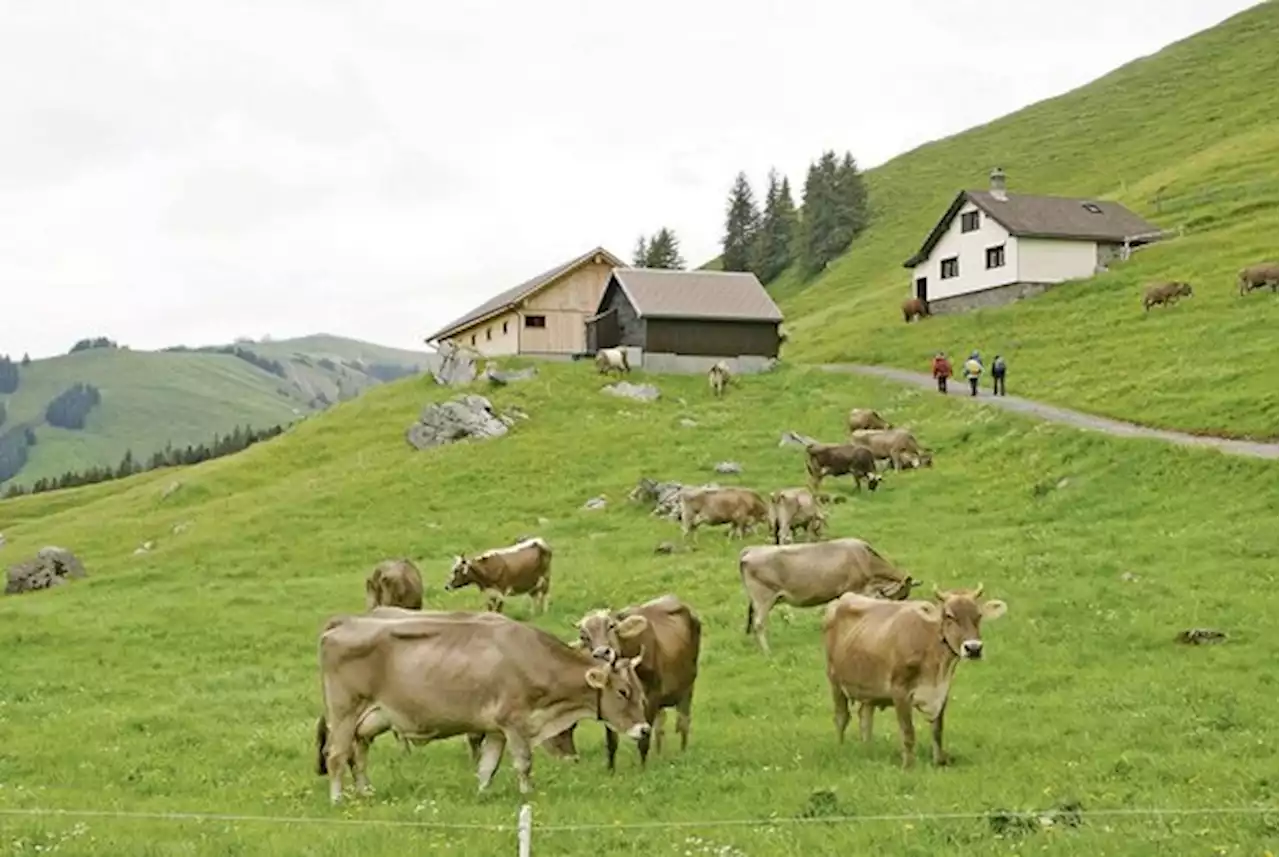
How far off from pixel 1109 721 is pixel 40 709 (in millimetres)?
17785

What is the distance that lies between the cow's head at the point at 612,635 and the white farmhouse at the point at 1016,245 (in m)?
64.3

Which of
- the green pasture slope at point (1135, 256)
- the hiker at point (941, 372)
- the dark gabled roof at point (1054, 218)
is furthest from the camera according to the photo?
the dark gabled roof at point (1054, 218)

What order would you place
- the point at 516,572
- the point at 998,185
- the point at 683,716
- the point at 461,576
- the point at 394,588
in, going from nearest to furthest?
the point at 683,716 < the point at 394,588 < the point at 516,572 < the point at 461,576 < the point at 998,185

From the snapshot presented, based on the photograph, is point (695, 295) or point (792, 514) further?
point (695, 295)

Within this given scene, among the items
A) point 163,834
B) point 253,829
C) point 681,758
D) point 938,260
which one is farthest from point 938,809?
point 938,260

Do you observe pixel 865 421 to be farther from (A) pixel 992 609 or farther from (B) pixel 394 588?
(A) pixel 992 609

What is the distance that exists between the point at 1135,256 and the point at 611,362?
33.8m

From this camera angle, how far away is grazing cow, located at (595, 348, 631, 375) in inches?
2657

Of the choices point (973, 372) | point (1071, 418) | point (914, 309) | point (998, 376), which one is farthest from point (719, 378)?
point (914, 309)

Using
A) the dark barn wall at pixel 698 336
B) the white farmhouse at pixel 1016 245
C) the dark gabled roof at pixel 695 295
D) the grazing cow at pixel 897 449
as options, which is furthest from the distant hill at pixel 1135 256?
the grazing cow at pixel 897 449

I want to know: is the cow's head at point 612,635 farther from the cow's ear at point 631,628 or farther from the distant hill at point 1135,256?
the distant hill at point 1135,256

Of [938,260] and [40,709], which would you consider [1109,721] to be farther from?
[938,260]

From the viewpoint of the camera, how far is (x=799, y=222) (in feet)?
466

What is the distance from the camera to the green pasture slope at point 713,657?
13.5 metres
